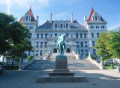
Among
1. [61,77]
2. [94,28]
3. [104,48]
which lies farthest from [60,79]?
[94,28]

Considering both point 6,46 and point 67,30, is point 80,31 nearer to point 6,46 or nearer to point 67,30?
point 67,30

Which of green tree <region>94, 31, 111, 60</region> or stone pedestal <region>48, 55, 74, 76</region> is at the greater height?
green tree <region>94, 31, 111, 60</region>

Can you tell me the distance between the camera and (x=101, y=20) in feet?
158

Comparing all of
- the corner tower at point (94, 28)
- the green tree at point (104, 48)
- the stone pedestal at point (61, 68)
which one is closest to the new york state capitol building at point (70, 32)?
the corner tower at point (94, 28)

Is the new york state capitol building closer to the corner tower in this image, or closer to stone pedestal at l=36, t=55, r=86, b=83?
the corner tower

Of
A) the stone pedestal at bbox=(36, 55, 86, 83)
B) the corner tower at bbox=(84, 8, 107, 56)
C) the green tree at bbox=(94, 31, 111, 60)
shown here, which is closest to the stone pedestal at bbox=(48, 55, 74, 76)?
the stone pedestal at bbox=(36, 55, 86, 83)

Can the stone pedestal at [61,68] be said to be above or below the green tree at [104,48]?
below

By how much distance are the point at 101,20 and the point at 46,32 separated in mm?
29125

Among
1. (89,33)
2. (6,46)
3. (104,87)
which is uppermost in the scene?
(89,33)

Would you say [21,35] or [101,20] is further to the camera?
[101,20]

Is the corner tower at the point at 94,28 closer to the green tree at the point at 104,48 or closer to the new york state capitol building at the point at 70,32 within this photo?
the new york state capitol building at the point at 70,32

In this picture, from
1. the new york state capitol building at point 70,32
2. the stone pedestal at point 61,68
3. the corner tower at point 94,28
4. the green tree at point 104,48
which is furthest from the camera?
the corner tower at point 94,28

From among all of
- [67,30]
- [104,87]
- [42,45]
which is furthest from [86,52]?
[104,87]

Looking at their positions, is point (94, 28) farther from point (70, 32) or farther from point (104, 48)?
point (104, 48)
